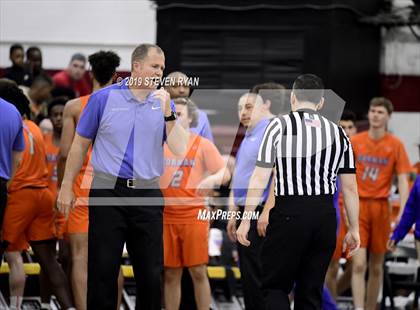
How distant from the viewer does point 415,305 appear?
10898 millimetres

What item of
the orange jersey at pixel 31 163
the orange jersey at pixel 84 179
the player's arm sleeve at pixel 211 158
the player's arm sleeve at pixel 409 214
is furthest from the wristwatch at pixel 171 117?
the player's arm sleeve at pixel 409 214

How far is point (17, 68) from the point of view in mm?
11133

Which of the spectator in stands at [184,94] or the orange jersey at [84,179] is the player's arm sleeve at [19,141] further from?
the spectator in stands at [184,94]

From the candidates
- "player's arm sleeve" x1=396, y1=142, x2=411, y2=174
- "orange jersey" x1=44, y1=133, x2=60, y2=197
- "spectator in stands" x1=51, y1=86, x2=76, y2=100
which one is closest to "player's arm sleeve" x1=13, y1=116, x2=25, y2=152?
"orange jersey" x1=44, y1=133, x2=60, y2=197

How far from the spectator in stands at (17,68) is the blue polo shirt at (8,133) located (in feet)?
6.69

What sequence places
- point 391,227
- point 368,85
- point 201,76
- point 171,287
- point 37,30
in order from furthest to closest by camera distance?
point 368,85
point 201,76
point 391,227
point 37,30
point 171,287

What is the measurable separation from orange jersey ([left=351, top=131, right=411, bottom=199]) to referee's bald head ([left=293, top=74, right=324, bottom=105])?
2.73 meters

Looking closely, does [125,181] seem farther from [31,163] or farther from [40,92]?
[40,92]

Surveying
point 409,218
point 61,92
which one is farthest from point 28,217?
point 409,218

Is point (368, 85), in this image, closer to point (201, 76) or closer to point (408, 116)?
point (408, 116)

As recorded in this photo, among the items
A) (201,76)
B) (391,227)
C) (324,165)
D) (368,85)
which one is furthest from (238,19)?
(324,165)

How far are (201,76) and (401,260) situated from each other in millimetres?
2816

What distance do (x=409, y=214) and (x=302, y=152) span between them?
229cm

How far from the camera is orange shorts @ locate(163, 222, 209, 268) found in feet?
31.0
